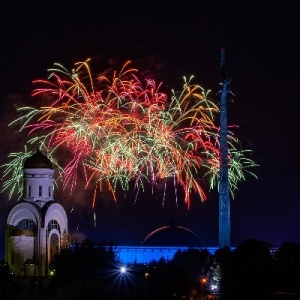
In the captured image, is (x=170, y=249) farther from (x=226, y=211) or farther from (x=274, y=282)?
(x=274, y=282)

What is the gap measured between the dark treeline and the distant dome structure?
39.4 feet

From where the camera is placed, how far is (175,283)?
71.4 metres

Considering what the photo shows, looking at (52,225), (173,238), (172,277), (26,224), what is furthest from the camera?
(173,238)

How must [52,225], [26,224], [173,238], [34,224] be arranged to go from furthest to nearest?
[173,238] → [52,225] → [26,224] → [34,224]

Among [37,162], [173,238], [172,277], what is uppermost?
[37,162]

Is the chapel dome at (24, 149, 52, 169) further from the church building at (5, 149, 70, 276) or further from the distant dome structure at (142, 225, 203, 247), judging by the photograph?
the distant dome structure at (142, 225, 203, 247)

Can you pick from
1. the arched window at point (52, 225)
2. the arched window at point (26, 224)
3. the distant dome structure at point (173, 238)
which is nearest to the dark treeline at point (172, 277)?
the arched window at point (26, 224)

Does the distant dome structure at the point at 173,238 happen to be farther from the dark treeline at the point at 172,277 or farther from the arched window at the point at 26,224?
the arched window at the point at 26,224

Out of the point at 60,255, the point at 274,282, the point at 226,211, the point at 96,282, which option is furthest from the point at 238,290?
the point at 60,255

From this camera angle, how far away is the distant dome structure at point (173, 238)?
333ft

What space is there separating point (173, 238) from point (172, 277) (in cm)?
2976

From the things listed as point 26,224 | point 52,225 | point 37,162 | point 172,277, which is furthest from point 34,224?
point 172,277

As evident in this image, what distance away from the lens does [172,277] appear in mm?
72438

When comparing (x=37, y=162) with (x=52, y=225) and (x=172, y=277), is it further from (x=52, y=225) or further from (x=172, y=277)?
(x=172, y=277)
